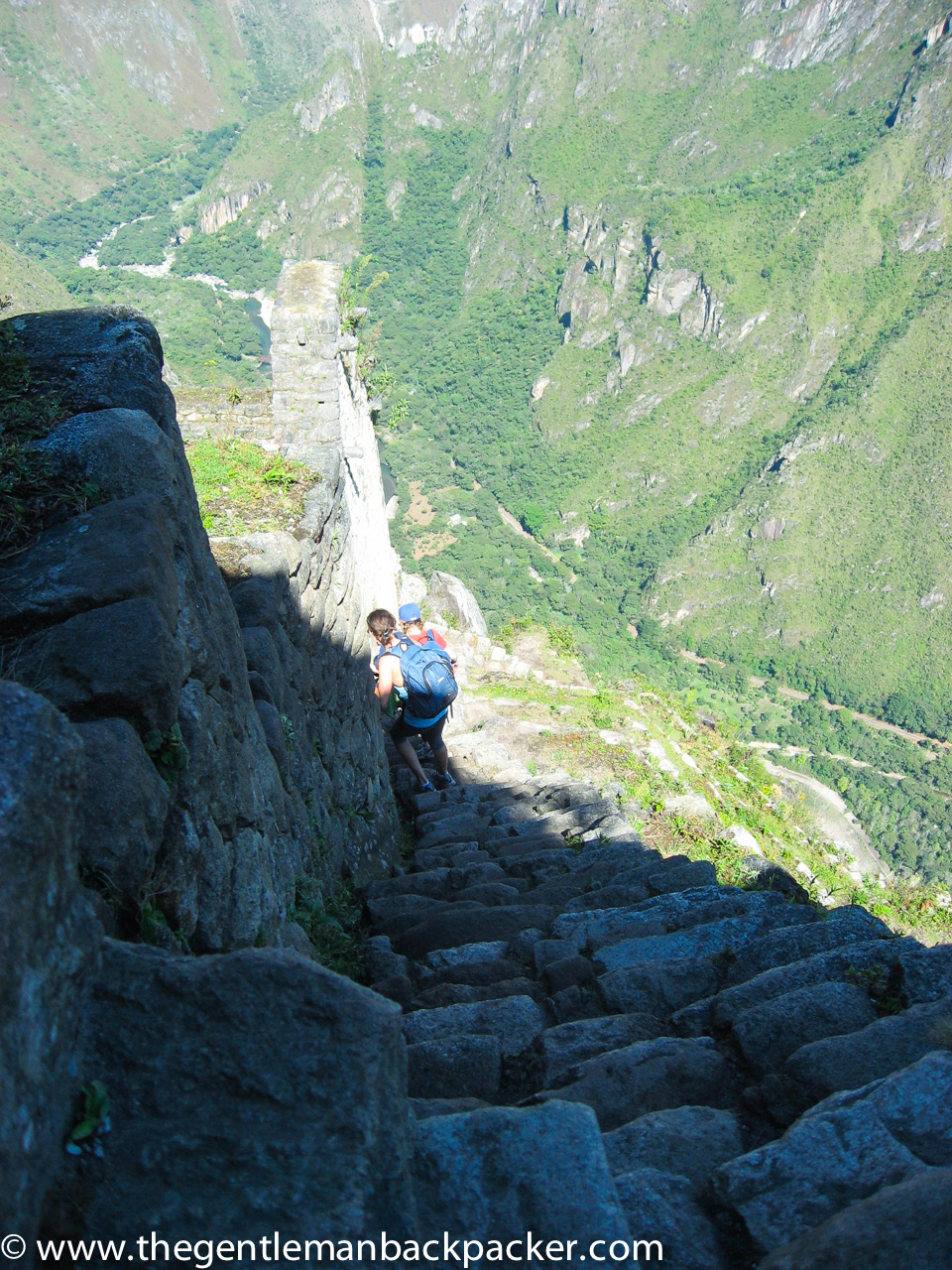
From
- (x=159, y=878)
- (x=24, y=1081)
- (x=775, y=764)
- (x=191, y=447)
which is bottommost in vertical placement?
(x=24, y=1081)

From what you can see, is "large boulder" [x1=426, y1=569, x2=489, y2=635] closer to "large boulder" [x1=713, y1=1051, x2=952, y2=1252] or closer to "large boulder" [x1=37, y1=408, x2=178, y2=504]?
"large boulder" [x1=37, y1=408, x2=178, y2=504]

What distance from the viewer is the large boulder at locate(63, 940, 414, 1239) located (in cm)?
138

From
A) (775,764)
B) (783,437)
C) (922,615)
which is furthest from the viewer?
(783,437)

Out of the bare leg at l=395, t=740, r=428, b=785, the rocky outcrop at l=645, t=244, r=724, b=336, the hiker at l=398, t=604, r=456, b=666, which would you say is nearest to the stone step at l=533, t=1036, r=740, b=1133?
the hiker at l=398, t=604, r=456, b=666

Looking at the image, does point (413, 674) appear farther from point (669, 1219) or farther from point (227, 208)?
point (227, 208)

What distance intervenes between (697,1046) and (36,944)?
71.4 inches

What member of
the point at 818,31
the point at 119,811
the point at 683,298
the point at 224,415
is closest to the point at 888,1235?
the point at 119,811

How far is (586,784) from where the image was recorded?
7695 millimetres

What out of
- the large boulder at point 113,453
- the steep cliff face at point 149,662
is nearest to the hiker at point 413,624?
the steep cliff face at point 149,662

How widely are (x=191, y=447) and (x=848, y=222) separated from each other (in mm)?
112748

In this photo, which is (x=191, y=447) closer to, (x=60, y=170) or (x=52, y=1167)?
(x=52, y=1167)

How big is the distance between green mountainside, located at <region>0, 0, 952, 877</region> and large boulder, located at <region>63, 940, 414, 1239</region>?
4843cm

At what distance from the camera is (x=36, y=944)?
1319 millimetres

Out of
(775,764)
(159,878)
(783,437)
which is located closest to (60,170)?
(783,437)
